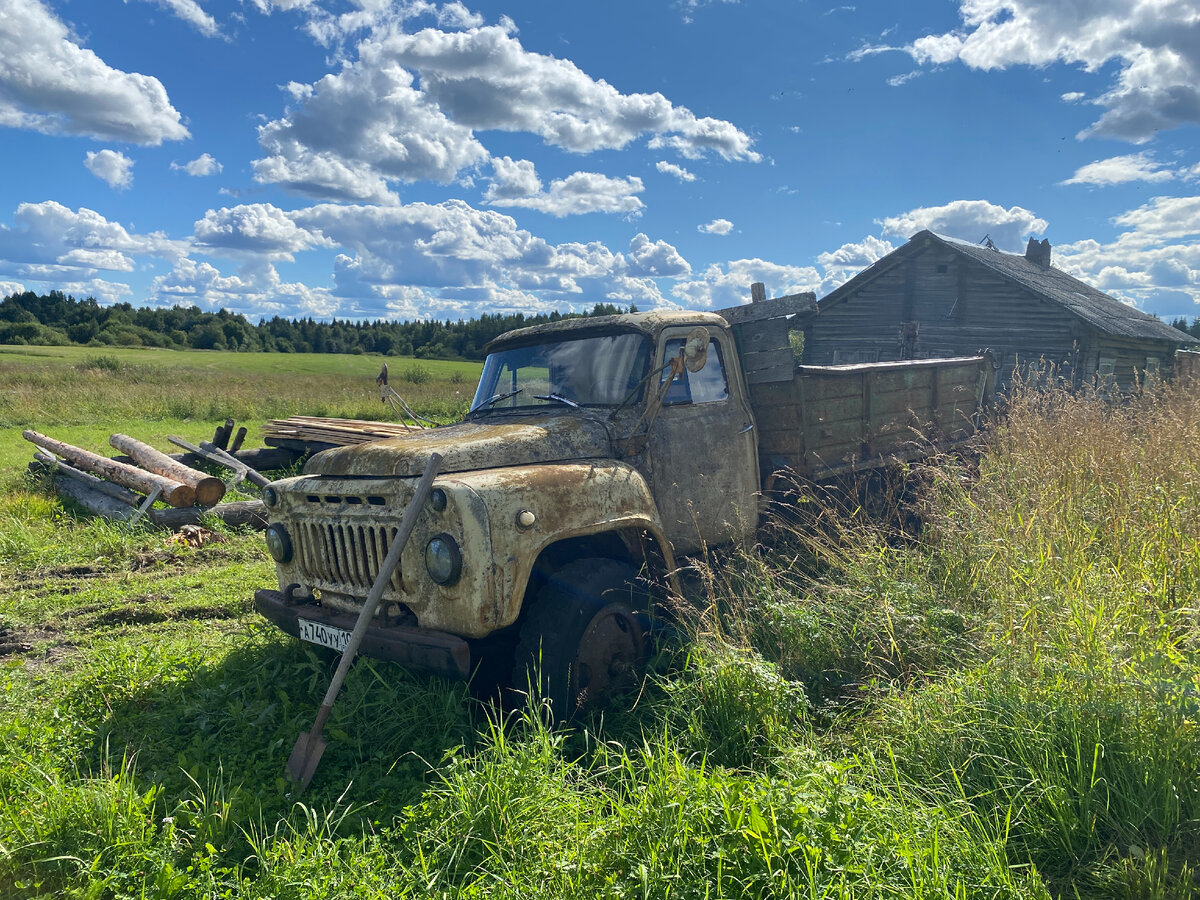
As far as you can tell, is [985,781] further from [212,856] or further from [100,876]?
[100,876]

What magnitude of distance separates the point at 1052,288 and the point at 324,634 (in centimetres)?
2041

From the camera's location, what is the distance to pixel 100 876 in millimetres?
2635

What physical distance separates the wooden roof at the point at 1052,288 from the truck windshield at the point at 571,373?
13.3 metres

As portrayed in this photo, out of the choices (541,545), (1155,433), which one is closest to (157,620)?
(541,545)

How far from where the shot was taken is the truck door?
4.52 m

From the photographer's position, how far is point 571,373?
4629 mm

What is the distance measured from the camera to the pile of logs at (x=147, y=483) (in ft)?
28.8

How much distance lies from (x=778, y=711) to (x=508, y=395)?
102 inches

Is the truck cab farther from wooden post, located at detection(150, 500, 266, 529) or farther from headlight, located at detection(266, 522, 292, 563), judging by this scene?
wooden post, located at detection(150, 500, 266, 529)

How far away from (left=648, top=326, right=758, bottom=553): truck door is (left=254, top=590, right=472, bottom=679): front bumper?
1699 millimetres

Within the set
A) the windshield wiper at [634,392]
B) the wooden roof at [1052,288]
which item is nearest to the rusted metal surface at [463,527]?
the windshield wiper at [634,392]

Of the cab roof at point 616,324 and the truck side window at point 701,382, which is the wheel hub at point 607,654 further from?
the cab roof at point 616,324

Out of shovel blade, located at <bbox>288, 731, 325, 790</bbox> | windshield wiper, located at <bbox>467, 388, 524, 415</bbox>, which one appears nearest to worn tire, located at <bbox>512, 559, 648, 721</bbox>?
shovel blade, located at <bbox>288, 731, 325, 790</bbox>

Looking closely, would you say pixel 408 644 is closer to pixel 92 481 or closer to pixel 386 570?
pixel 386 570
